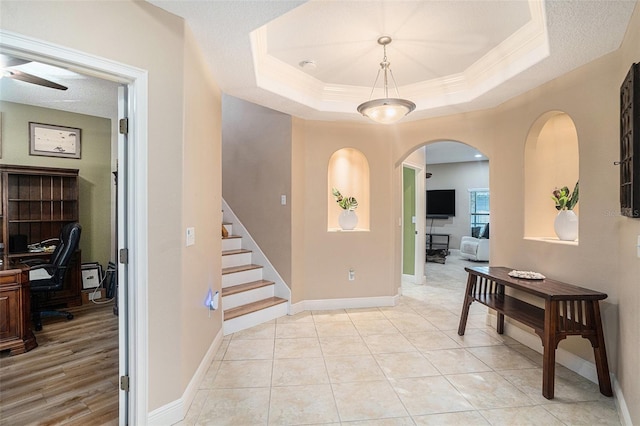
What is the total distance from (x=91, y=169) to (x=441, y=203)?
8868 millimetres

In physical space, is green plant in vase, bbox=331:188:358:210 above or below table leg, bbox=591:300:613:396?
above

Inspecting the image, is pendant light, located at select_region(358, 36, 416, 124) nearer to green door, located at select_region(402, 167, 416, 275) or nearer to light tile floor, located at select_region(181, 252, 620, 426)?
light tile floor, located at select_region(181, 252, 620, 426)

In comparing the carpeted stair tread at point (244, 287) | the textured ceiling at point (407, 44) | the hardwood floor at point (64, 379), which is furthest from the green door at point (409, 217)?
the hardwood floor at point (64, 379)

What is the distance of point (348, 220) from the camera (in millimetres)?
4195

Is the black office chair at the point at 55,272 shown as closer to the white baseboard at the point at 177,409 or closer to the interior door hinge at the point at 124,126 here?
the white baseboard at the point at 177,409

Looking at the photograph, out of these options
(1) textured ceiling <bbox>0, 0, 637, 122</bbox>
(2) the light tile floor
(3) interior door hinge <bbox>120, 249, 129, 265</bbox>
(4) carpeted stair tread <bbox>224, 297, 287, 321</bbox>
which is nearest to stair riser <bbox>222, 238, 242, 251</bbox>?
(4) carpeted stair tread <bbox>224, 297, 287, 321</bbox>

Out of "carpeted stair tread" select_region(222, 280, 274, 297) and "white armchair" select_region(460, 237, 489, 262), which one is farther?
"white armchair" select_region(460, 237, 489, 262)

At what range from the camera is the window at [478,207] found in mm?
9281

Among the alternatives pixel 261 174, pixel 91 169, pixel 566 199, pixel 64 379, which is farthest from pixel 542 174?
pixel 91 169

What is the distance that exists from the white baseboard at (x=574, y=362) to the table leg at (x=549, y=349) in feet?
1.18

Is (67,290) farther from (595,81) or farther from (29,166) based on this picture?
(595,81)

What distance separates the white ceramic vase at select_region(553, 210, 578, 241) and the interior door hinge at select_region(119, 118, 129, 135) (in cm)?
338

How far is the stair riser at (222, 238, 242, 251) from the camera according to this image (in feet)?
13.6

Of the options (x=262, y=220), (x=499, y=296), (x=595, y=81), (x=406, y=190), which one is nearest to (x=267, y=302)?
(x=262, y=220)
